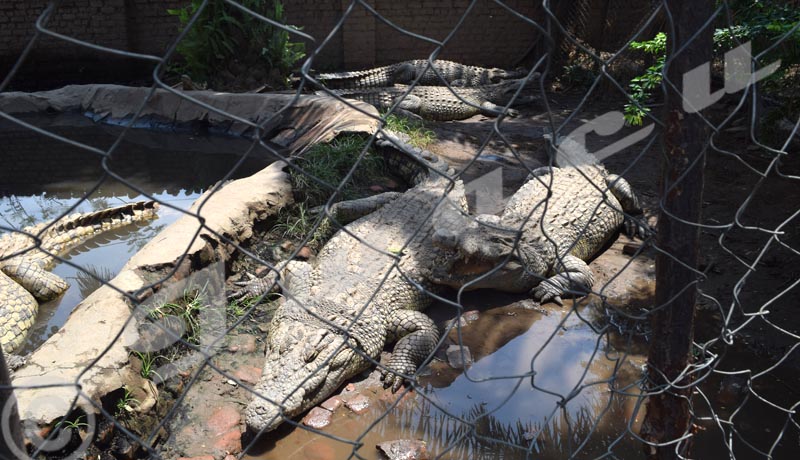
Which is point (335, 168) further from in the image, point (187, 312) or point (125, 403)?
point (125, 403)

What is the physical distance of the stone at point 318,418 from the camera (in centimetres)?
297

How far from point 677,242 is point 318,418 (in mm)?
2019

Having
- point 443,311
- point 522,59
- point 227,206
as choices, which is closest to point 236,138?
point 227,206

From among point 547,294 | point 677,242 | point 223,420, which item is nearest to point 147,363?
point 223,420

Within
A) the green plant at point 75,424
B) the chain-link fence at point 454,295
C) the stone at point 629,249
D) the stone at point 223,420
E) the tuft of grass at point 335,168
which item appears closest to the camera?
the chain-link fence at point 454,295

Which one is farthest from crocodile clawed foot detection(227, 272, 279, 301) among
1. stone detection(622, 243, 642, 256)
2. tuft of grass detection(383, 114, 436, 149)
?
stone detection(622, 243, 642, 256)

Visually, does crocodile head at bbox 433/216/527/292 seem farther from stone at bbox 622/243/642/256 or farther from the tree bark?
the tree bark

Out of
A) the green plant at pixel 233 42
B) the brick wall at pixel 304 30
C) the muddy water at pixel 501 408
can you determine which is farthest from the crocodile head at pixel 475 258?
the brick wall at pixel 304 30

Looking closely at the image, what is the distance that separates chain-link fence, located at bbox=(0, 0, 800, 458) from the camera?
1488mm

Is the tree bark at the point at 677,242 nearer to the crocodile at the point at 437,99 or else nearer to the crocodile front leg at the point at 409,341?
the crocodile front leg at the point at 409,341

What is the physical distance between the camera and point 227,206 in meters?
4.36

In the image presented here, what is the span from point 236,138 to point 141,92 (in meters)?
1.61

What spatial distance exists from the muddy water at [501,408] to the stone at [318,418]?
0.11ft

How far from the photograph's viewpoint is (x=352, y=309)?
11.4 ft
